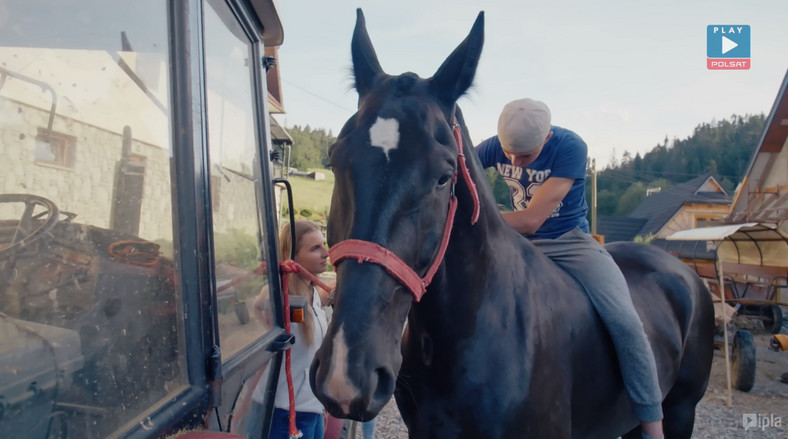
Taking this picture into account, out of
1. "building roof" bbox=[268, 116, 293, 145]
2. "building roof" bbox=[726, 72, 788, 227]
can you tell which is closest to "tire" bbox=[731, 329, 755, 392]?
"building roof" bbox=[726, 72, 788, 227]

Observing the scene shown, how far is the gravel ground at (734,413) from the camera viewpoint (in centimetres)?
554

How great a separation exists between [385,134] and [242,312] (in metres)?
0.75

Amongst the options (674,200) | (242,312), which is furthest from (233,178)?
(674,200)

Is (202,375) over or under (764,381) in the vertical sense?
over

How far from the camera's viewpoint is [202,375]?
1.23 metres

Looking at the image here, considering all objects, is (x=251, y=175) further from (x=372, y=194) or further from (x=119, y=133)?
(x=119, y=133)

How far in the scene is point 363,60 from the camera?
2168mm

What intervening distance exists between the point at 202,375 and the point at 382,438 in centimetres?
439

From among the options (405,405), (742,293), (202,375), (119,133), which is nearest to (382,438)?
(405,405)

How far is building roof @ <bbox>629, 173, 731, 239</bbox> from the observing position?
38.3m

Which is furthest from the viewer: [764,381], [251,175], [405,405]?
[764,381]

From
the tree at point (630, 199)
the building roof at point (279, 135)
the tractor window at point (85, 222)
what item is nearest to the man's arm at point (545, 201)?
the tractor window at point (85, 222)

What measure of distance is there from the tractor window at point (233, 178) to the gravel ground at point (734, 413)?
3.94m

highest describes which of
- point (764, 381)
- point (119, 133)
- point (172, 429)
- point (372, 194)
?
point (119, 133)
